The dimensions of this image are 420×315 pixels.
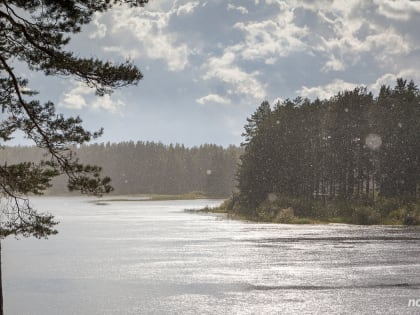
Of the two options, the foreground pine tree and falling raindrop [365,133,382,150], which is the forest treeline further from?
the foreground pine tree

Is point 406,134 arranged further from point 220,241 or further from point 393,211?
point 220,241

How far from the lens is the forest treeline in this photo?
6806 centimetres

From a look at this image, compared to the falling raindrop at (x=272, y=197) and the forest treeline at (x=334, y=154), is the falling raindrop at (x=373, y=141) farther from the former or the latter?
the falling raindrop at (x=272, y=197)

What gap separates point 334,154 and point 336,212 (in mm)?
15830

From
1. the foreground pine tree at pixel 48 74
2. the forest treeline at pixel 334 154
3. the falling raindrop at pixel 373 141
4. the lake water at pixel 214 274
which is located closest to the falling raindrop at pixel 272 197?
the forest treeline at pixel 334 154

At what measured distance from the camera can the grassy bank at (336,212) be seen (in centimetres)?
5859

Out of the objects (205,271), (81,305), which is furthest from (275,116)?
(81,305)

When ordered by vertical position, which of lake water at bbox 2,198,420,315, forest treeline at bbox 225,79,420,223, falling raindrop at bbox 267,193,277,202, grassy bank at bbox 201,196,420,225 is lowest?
lake water at bbox 2,198,420,315

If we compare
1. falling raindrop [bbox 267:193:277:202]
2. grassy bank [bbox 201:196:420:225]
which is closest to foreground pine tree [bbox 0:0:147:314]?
grassy bank [bbox 201:196:420:225]

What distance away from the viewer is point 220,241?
134 feet

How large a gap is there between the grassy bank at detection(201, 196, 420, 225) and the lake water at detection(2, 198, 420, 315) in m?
13.4

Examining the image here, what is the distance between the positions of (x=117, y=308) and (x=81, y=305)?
4.83ft

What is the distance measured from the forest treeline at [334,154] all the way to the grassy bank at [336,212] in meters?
0.17

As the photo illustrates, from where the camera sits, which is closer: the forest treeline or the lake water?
the lake water
